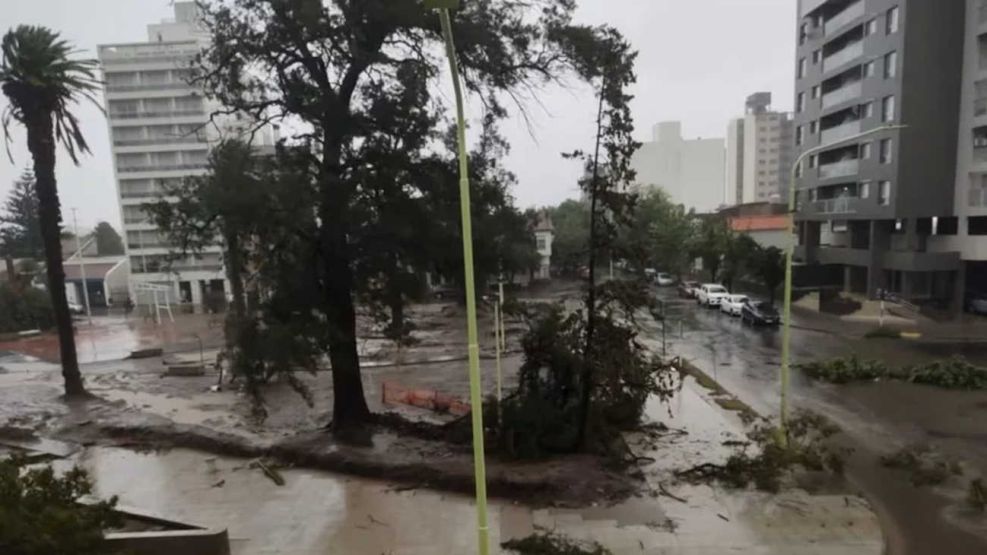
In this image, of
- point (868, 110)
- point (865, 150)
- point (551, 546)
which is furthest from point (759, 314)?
point (551, 546)

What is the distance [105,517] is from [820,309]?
38.0 m

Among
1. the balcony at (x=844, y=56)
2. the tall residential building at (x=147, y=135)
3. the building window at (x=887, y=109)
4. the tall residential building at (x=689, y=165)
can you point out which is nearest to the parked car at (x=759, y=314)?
the building window at (x=887, y=109)

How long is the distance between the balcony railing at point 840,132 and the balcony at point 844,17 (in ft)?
21.5

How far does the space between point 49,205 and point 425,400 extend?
1465 centimetres

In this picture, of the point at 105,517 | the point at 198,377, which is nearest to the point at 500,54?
the point at 105,517

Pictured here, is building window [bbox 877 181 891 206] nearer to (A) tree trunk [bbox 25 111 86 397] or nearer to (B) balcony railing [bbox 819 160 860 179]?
(B) balcony railing [bbox 819 160 860 179]

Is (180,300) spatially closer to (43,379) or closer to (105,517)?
(43,379)

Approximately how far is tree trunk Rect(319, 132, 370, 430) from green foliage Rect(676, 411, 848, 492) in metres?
8.27

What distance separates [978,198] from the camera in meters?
32.7

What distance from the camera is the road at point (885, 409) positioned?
10.6m

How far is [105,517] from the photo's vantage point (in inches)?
314

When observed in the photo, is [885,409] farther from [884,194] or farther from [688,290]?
[688,290]

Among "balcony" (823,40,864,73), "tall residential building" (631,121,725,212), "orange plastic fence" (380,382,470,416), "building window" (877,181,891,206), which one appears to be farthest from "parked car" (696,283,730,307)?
"tall residential building" (631,121,725,212)

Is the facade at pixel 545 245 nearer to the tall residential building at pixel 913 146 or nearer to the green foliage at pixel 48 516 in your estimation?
the tall residential building at pixel 913 146
